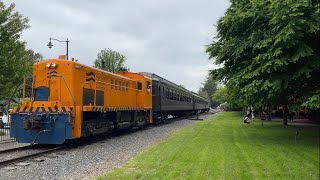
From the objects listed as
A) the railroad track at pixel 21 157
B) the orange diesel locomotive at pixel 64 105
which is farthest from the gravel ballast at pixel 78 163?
the orange diesel locomotive at pixel 64 105

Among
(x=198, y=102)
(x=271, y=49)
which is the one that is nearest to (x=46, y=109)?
(x=271, y=49)

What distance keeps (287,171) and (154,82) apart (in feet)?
65.2

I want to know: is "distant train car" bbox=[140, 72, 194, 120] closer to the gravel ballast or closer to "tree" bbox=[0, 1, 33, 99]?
"tree" bbox=[0, 1, 33, 99]

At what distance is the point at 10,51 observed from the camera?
2077 cm

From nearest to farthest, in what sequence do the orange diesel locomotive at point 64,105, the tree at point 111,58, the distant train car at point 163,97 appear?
the orange diesel locomotive at point 64,105, the distant train car at point 163,97, the tree at point 111,58

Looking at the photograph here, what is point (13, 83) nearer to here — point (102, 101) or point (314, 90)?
point (102, 101)

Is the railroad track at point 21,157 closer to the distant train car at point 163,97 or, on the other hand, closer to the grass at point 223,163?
the grass at point 223,163

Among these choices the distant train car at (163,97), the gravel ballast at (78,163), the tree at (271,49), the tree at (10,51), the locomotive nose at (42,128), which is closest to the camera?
the gravel ballast at (78,163)

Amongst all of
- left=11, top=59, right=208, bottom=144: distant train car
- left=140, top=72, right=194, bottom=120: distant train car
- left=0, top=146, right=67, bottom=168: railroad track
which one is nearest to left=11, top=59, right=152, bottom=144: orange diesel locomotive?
left=11, top=59, right=208, bottom=144: distant train car

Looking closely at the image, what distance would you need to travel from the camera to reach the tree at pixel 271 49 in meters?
14.1

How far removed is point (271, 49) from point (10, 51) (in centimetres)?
1446

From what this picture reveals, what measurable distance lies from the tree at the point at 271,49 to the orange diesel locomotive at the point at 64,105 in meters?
6.08

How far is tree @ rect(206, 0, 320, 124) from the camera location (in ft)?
46.2

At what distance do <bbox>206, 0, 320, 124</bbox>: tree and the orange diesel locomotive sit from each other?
6.08 m
